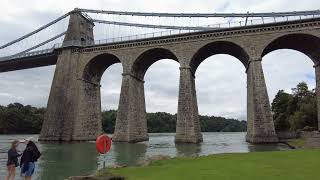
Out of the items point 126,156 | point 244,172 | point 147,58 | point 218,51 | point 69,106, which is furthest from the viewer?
point 69,106

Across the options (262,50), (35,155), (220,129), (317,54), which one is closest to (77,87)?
(262,50)

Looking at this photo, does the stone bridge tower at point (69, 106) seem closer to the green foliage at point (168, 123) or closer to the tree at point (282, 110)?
the tree at point (282, 110)

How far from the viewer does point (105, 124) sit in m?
103

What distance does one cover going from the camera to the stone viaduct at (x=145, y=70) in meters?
39.9

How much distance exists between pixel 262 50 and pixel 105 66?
24637 mm

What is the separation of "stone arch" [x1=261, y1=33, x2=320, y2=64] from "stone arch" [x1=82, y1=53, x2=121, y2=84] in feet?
68.7

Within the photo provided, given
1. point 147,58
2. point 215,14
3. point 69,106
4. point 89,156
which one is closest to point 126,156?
point 89,156

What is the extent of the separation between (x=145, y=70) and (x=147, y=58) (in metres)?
2.83

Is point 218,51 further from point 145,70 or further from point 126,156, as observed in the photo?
point 126,156

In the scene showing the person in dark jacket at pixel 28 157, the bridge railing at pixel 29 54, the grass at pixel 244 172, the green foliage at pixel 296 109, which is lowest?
the grass at pixel 244 172

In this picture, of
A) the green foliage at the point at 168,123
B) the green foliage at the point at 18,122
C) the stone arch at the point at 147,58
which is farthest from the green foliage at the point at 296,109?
the green foliage at the point at 18,122

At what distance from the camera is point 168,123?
124812 millimetres

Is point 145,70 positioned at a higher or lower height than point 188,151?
higher

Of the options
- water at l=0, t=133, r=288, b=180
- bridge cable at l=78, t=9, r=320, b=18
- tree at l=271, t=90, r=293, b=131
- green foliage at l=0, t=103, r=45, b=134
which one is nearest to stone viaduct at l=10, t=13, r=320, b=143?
bridge cable at l=78, t=9, r=320, b=18
